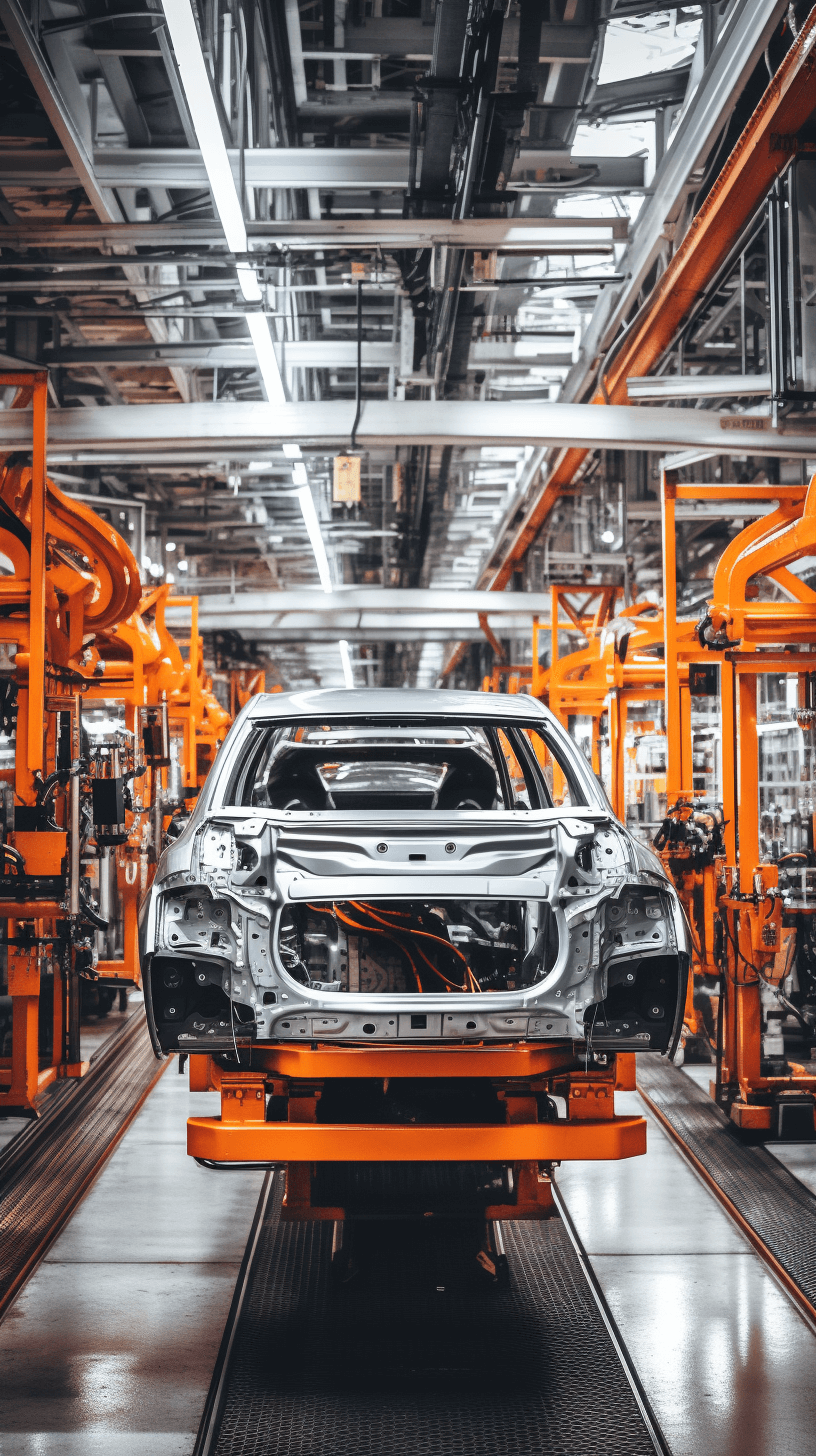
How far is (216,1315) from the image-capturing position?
137 inches

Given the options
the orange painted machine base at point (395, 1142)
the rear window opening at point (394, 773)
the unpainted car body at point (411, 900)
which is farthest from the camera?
the rear window opening at point (394, 773)

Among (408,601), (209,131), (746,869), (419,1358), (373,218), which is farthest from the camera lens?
(408,601)

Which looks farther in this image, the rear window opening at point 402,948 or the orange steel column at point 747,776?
the orange steel column at point 747,776

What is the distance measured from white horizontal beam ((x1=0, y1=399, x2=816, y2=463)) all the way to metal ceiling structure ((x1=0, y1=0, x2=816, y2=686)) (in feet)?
0.04

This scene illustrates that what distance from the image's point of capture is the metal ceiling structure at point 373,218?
4.46 metres

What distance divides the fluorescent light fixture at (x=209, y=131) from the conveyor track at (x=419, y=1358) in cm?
325

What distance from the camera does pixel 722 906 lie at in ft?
18.1

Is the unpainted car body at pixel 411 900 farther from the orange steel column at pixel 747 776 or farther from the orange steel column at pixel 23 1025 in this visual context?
the orange steel column at pixel 23 1025

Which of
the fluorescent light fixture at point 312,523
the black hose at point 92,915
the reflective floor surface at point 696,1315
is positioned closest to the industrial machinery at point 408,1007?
the reflective floor surface at point 696,1315

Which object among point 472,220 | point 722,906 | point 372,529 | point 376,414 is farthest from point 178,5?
point 372,529

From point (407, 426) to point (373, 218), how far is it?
3.43 feet

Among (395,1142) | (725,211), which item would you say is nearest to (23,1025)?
(395,1142)

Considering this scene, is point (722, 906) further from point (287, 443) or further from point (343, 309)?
point (343, 309)

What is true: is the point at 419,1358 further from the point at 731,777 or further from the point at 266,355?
the point at 266,355
